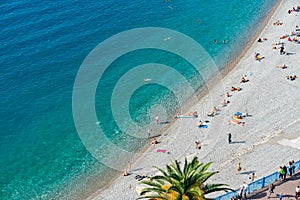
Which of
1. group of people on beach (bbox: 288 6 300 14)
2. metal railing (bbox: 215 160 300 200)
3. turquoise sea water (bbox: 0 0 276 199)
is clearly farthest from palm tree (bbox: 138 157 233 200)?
group of people on beach (bbox: 288 6 300 14)

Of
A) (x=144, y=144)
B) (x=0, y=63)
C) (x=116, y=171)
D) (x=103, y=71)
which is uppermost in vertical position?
(x=0, y=63)

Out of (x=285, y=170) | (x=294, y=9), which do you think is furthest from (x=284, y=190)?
(x=294, y=9)

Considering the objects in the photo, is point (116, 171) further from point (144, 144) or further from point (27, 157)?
point (27, 157)

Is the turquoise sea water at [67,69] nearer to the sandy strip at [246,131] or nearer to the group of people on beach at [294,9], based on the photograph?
the sandy strip at [246,131]

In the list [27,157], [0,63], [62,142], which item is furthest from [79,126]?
[0,63]

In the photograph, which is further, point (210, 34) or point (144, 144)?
point (210, 34)

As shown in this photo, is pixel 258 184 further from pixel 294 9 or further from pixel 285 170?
pixel 294 9

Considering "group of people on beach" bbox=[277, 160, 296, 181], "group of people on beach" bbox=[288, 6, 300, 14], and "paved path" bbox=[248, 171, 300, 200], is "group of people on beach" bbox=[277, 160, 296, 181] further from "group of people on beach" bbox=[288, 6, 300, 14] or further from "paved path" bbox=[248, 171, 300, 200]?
"group of people on beach" bbox=[288, 6, 300, 14]

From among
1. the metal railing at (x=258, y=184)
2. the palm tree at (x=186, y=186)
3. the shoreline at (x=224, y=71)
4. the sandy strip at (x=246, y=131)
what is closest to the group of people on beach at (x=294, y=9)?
the shoreline at (x=224, y=71)
